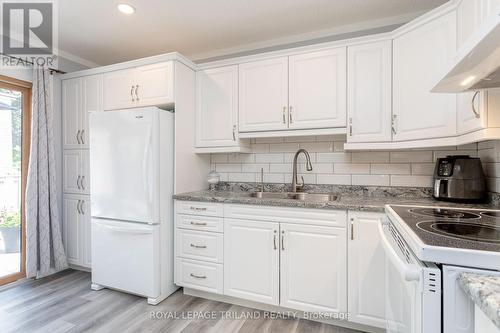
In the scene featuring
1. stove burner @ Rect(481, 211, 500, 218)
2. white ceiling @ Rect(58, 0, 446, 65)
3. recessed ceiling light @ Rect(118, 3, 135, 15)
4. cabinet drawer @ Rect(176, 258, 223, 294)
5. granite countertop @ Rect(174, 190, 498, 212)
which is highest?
white ceiling @ Rect(58, 0, 446, 65)

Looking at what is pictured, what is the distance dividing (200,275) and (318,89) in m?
1.85

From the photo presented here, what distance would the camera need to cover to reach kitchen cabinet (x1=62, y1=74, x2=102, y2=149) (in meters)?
2.70

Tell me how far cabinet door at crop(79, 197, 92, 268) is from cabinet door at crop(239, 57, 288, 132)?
1.87 metres

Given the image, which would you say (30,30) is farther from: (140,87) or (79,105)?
(140,87)

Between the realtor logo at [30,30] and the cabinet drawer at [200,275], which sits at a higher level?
the realtor logo at [30,30]

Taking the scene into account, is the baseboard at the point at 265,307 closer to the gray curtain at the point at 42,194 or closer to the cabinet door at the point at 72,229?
the cabinet door at the point at 72,229

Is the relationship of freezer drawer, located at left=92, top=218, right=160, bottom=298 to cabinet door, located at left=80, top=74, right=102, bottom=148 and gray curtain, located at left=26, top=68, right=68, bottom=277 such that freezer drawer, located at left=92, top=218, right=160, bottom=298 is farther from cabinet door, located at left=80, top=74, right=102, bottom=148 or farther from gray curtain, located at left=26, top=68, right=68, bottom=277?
cabinet door, located at left=80, top=74, right=102, bottom=148

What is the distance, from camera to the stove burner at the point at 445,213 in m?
1.29

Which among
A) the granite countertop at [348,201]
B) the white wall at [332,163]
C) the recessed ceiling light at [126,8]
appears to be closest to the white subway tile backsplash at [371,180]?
the white wall at [332,163]

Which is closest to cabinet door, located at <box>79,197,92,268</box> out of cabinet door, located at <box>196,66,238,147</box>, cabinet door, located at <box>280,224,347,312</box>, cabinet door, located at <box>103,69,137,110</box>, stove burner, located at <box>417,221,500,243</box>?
cabinet door, located at <box>103,69,137,110</box>

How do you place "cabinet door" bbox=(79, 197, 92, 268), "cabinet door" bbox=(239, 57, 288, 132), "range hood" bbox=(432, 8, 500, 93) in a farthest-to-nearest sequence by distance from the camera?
"cabinet door" bbox=(79, 197, 92, 268) → "cabinet door" bbox=(239, 57, 288, 132) → "range hood" bbox=(432, 8, 500, 93)

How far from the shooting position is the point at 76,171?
9.20 feet

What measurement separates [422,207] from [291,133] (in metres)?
1.10

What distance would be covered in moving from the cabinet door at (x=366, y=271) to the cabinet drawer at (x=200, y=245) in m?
1.02
